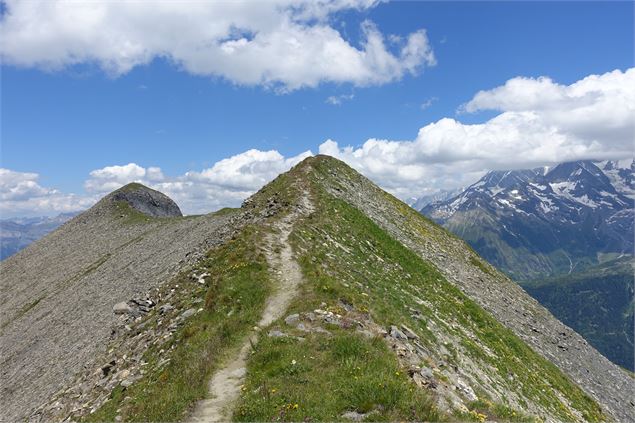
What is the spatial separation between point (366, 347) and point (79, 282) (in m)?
60.0

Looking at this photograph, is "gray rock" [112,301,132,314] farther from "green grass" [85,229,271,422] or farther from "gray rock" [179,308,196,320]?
"gray rock" [179,308,196,320]

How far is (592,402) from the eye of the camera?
40.0 m

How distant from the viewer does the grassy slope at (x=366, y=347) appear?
16094mm

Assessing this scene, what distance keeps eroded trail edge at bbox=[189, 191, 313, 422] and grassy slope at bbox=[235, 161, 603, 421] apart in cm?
74

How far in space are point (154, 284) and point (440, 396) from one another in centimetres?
3527

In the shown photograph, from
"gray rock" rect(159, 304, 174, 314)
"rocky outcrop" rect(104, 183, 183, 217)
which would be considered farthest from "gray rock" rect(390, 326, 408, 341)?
"rocky outcrop" rect(104, 183, 183, 217)

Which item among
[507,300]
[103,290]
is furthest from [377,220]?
[103,290]

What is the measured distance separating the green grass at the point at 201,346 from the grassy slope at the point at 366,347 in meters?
2.41

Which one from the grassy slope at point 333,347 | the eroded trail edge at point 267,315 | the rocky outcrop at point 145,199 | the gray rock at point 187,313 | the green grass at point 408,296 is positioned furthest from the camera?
the rocky outcrop at point 145,199

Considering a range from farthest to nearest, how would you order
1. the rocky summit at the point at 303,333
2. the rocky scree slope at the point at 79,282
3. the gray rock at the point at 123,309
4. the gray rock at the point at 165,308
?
the rocky scree slope at the point at 79,282, the gray rock at the point at 123,309, the gray rock at the point at 165,308, the rocky summit at the point at 303,333

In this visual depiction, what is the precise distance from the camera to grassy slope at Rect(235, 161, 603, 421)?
52.8ft

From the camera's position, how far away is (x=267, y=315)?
83.0ft

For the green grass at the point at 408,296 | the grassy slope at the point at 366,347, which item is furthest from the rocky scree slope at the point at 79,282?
the grassy slope at the point at 366,347

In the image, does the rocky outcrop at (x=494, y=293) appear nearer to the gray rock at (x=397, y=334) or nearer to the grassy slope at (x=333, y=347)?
the grassy slope at (x=333, y=347)
